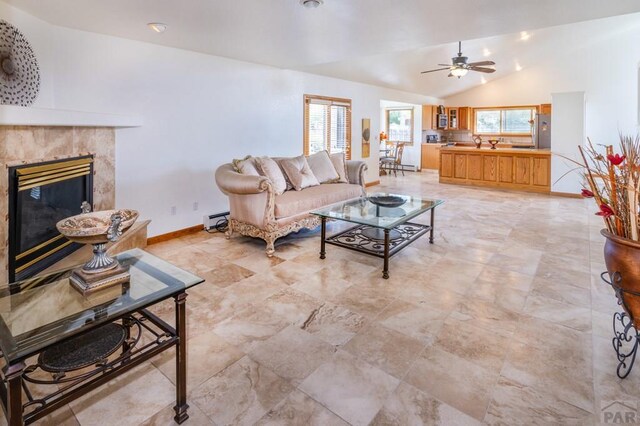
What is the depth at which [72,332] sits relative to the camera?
132 cm

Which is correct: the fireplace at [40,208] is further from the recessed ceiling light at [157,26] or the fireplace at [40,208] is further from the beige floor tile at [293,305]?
the beige floor tile at [293,305]

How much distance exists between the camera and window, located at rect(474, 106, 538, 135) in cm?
1038

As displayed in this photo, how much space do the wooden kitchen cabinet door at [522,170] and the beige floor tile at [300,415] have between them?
756cm

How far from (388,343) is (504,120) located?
34.5ft

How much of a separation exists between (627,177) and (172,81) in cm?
428

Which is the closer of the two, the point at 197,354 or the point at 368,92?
the point at 197,354

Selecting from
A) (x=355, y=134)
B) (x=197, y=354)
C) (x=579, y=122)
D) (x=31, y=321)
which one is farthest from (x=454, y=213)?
(x=31, y=321)

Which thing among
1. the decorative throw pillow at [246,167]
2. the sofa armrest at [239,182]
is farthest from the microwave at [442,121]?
the sofa armrest at [239,182]

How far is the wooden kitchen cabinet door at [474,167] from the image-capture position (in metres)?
8.37

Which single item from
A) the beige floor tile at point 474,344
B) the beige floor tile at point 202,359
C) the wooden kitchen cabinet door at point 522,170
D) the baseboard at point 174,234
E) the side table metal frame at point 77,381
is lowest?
the beige floor tile at point 202,359

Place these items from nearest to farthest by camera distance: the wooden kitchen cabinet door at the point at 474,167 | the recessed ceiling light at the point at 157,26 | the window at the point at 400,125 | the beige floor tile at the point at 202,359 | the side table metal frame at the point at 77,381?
the side table metal frame at the point at 77,381 → the beige floor tile at the point at 202,359 → the recessed ceiling light at the point at 157,26 → the wooden kitchen cabinet door at the point at 474,167 → the window at the point at 400,125

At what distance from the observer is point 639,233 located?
5.38 ft

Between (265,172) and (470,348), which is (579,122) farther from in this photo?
(470,348)

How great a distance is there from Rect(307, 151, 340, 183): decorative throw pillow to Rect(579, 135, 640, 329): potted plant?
3523 millimetres
